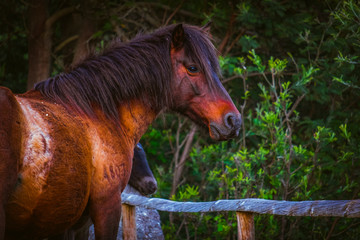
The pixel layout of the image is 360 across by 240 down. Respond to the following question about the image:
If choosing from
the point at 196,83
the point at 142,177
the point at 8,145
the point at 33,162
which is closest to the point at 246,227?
the point at 196,83

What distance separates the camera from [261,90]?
279 inches

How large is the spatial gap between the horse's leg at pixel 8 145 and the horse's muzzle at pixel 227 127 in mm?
1323

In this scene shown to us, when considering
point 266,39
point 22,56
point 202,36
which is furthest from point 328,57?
point 22,56

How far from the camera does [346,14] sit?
16.5 ft

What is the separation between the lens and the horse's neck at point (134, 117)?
2789 millimetres

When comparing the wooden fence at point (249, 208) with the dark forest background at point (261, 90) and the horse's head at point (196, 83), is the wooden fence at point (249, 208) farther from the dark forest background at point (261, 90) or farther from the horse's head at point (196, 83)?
the dark forest background at point (261, 90)

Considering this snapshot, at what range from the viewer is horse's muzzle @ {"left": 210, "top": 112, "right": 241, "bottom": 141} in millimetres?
2795

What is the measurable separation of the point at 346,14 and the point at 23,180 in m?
4.47

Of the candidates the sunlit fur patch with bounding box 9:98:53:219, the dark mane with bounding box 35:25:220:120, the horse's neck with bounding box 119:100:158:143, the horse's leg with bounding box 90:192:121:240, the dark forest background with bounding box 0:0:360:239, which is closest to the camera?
the sunlit fur patch with bounding box 9:98:53:219

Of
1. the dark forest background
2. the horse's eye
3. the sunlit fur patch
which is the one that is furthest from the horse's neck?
the dark forest background

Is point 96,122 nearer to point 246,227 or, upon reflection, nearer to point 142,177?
point 246,227

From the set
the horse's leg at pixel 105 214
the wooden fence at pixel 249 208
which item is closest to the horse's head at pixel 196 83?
the wooden fence at pixel 249 208

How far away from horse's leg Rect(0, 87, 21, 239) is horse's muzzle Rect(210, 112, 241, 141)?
52.1 inches

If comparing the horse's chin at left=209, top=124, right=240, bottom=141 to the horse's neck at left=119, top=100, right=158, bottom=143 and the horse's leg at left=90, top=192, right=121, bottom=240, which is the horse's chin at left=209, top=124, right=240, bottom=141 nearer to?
the horse's neck at left=119, top=100, right=158, bottom=143
